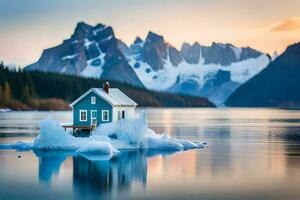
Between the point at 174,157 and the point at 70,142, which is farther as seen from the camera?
the point at 70,142

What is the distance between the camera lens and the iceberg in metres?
56.3

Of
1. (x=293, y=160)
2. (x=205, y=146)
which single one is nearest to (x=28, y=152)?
(x=205, y=146)

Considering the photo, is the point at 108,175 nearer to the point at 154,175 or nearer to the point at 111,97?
the point at 154,175

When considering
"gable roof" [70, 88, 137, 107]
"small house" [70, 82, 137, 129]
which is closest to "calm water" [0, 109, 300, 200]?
"small house" [70, 82, 137, 129]

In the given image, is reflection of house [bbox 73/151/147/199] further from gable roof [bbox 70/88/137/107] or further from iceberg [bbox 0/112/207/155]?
gable roof [bbox 70/88/137/107]

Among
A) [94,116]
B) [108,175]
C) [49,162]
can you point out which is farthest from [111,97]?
[108,175]

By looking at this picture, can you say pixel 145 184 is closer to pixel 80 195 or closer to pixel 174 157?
pixel 80 195

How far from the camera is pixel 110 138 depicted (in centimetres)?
5981

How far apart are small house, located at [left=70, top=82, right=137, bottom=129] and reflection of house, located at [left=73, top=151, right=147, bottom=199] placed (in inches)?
581

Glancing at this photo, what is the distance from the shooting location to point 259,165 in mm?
48438

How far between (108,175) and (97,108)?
27.8m

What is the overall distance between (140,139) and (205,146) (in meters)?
10.6

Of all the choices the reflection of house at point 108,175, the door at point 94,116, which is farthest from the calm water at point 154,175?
the door at point 94,116

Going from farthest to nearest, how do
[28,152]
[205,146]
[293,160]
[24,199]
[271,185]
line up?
[205,146], [28,152], [293,160], [271,185], [24,199]
